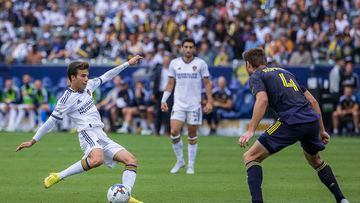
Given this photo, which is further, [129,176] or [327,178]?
[129,176]

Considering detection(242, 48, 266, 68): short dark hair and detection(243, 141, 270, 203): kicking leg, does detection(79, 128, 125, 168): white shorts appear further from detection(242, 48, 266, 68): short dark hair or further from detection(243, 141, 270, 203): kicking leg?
detection(242, 48, 266, 68): short dark hair

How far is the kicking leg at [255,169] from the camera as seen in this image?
11.5 m

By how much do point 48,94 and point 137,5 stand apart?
667 cm

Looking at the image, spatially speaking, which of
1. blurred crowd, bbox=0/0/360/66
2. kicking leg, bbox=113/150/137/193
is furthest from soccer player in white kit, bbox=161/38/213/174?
blurred crowd, bbox=0/0/360/66

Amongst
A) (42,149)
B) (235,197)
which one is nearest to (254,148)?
(235,197)

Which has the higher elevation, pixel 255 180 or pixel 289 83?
pixel 289 83

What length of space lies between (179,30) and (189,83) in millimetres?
15017

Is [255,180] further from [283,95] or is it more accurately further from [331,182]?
[331,182]

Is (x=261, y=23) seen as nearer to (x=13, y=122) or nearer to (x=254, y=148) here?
(x=13, y=122)

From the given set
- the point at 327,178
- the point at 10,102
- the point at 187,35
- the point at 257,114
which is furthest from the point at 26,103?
the point at 257,114

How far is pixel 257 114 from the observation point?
11406 millimetres

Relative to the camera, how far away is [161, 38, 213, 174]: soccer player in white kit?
18172 mm

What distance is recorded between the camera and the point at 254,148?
11805mm

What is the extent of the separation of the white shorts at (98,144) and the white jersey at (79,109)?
0.09m
